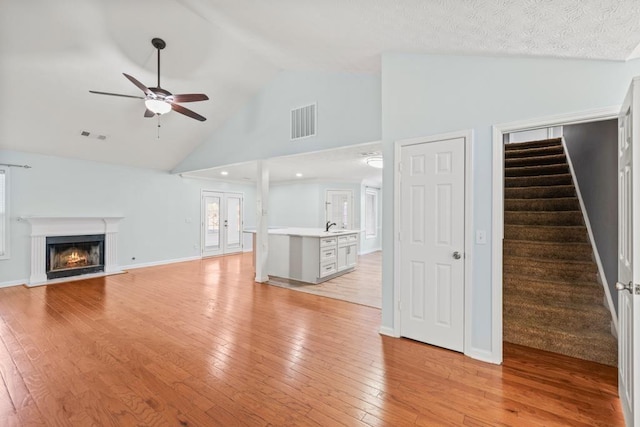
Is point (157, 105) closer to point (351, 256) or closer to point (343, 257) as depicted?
point (343, 257)

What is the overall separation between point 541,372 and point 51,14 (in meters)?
6.31

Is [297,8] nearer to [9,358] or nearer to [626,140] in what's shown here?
[626,140]

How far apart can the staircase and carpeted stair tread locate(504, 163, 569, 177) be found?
0.01m

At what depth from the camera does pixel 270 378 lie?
231 centimetres

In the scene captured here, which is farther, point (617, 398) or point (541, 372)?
point (541, 372)

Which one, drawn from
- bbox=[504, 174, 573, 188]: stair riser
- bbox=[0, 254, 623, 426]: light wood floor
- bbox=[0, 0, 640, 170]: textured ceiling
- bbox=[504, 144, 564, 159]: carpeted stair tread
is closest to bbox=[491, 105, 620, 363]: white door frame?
bbox=[0, 254, 623, 426]: light wood floor

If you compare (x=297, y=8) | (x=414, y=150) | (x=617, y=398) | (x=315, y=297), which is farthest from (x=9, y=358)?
(x=617, y=398)

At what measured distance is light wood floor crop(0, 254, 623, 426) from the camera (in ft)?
6.19

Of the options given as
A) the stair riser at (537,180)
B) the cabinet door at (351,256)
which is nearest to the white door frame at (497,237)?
the stair riser at (537,180)

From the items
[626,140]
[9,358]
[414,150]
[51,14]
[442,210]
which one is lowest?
[9,358]

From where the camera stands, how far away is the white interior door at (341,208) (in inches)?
352

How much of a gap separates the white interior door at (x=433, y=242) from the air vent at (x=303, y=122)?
6.74ft

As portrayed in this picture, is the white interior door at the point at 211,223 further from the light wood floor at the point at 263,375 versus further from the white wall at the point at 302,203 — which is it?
the light wood floor at the point at 263,375

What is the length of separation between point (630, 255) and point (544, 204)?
256 centimetres
